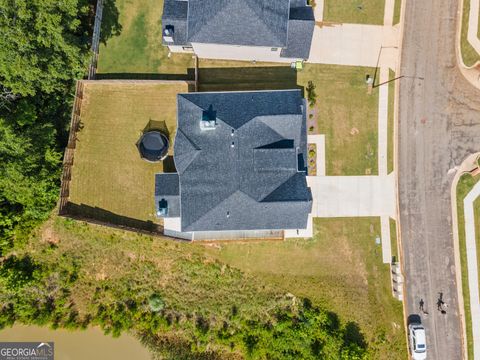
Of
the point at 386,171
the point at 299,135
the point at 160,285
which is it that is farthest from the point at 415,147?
the point at 160,285

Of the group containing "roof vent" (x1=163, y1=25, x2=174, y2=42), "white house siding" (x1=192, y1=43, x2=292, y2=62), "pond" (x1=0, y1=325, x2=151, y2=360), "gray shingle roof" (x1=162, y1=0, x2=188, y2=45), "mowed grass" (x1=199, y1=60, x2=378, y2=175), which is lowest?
"pond" (x1=0, y1=325, x2=151, y2=360)

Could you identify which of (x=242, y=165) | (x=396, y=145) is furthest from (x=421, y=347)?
(x=242, y=165)

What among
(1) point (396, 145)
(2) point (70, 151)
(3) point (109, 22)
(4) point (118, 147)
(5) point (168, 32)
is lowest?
(2) point (70, 151)

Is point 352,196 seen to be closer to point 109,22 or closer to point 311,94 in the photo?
point 311,94

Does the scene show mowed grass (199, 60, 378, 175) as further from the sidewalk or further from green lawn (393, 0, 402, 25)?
the sidewalk

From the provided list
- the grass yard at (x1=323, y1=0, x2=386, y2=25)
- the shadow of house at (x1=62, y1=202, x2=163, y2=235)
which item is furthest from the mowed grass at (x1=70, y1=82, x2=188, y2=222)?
the grass yard at (x1=323, y1=0, x2=386, y2=25)

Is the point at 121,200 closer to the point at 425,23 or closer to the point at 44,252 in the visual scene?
the point at 44,252

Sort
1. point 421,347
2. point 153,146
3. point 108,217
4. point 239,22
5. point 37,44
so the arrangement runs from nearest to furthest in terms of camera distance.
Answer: point 37,44 < point 239,22 < point 421,347 < point 153,146 < point 108,217
